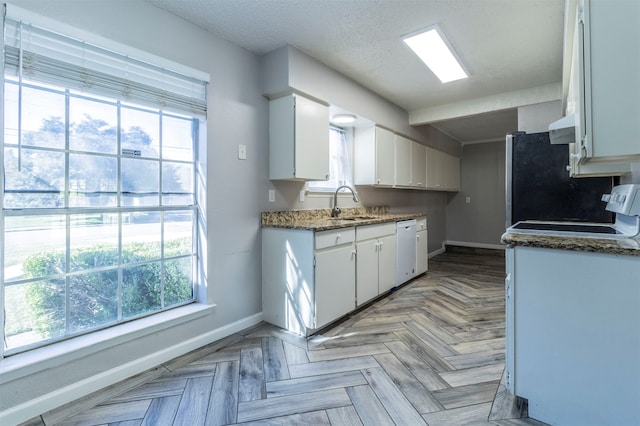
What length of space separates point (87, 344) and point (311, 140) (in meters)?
2.19

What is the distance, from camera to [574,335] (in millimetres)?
1311

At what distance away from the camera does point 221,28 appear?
7.41 ft

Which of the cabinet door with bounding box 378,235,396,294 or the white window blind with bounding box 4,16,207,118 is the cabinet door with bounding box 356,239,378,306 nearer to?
the cabinet door with bounding box 378,235,396,294

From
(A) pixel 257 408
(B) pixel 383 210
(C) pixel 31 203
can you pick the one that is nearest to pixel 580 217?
(B) pixel 383 210

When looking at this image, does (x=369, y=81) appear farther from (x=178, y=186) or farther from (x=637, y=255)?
(x=637, y=255)

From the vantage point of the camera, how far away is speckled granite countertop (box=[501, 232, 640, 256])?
118cm

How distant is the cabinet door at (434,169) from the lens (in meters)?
5.18

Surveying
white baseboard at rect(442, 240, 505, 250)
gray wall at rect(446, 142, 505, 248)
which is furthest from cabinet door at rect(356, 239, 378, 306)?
gray wall at rect(446, 142, 505, 248)

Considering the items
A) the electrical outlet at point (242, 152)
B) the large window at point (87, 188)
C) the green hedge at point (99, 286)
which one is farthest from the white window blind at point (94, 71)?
the green hedge at point (99, 286)

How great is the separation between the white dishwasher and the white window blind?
8.31 ft

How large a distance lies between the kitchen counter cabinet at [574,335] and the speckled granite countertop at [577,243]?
3 cm

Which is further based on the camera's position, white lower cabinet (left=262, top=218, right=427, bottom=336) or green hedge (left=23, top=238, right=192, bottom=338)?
white lower cabinet (left=262, top=218, right=427, bottom=336)

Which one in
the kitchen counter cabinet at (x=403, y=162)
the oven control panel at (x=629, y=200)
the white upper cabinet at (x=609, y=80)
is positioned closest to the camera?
the white upper cabinet at (x=609, y=80)

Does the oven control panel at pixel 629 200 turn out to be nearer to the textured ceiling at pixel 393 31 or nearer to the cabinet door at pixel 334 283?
the textured ceiling at pixel 393 31
